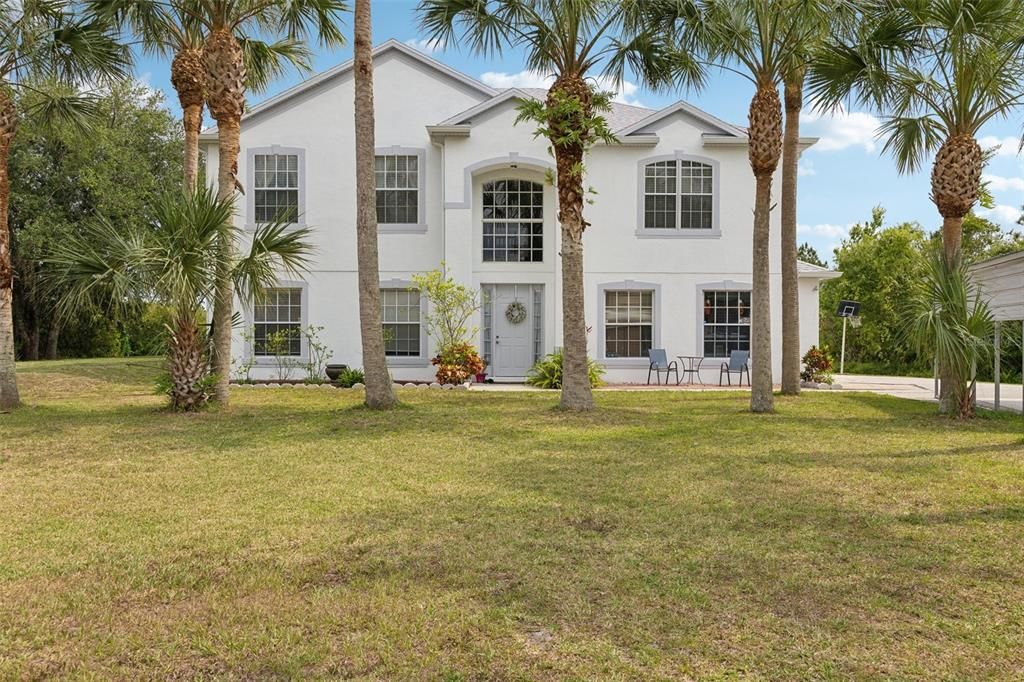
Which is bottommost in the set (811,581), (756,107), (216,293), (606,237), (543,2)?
(811,581)

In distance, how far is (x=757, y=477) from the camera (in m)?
8.16

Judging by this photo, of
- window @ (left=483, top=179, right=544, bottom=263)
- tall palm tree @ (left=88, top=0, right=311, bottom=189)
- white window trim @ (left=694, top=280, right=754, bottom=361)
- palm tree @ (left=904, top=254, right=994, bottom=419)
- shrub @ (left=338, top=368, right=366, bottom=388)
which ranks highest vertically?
tall palm tree @ (left=88, top=0, right=311, bottom=189)

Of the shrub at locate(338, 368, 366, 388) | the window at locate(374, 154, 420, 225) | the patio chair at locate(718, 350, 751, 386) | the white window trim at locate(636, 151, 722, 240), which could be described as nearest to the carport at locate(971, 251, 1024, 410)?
the patio chair at locate(718, 350, 751, 386)

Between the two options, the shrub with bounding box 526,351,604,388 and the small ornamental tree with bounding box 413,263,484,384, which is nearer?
the shrub with bounding box 526,351,604,388

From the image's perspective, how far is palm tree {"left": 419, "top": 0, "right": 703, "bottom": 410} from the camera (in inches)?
511

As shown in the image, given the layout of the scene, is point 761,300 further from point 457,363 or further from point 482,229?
point 482,229

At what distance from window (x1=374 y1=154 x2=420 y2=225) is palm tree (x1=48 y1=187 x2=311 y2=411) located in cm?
720

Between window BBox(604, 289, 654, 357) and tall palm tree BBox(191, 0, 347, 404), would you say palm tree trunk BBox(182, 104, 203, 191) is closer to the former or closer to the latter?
tall palm tree BBox(191, 0, 347, 404)

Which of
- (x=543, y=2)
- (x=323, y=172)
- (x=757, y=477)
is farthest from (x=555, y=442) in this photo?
(x=323, y=172)

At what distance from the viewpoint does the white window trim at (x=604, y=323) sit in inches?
789

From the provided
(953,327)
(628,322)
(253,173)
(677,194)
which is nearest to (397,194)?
(253,173)

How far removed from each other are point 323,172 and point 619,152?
7308 mm

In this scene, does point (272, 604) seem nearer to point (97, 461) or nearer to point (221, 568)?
point (221, 568)

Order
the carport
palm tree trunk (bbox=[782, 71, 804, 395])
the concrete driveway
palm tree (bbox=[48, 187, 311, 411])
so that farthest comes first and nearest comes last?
the concrete driveway, palm tree trunk (bbox=[782, 71, 804, 395]), the carport, palm tree (bbox=[48, 187, 311, 411])
